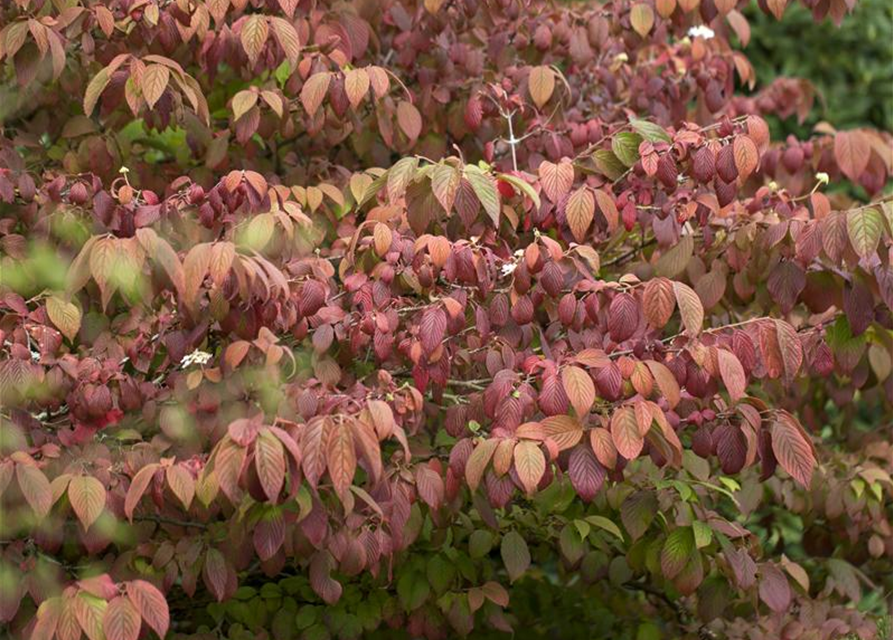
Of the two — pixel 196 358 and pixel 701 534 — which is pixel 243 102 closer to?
pixel 196 358

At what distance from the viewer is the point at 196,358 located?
2.60 m

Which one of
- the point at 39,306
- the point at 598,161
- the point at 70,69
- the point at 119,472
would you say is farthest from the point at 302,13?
the point at 119,472

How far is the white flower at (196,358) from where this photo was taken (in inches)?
102

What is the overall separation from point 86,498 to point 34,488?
9 cm

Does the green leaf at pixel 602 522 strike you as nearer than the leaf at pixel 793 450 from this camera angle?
No

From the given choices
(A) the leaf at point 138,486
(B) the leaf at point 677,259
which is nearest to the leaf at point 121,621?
(A) the leaf at point 138,486

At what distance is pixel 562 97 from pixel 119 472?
1.71 m

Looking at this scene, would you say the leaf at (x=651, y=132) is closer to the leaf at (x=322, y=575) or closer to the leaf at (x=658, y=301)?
the leaf at (x=658, y=301)

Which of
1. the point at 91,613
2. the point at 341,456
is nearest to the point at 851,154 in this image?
the point at 341,456

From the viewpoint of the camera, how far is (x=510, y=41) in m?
3.79

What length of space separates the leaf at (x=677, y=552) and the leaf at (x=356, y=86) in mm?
1218

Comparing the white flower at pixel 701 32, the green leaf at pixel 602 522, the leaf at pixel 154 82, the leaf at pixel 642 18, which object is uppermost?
the leaf at pixel 154 82

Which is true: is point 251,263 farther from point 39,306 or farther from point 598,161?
point 598,161

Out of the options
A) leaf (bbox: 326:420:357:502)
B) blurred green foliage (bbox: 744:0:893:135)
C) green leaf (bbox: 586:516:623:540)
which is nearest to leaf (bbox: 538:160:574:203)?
green leaf (bbox: 586:516:623:540)
